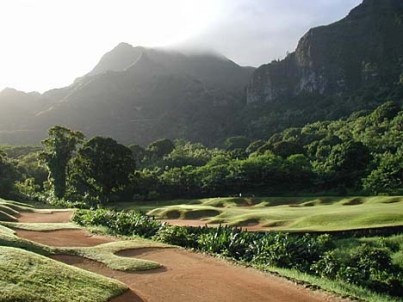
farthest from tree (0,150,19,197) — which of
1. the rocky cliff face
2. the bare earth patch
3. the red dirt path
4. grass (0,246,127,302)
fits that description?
the rocky cliff face

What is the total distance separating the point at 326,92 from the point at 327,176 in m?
126

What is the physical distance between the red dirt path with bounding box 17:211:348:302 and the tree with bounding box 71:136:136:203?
141 feet

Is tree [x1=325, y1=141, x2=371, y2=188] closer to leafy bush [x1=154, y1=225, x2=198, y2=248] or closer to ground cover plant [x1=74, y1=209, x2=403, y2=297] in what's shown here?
ground cover plant [x1=74, y1=209, x2=403, y2=297]

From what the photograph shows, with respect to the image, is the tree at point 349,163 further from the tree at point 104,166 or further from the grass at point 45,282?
the grass at point 45,282

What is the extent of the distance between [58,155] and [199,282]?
169 ft

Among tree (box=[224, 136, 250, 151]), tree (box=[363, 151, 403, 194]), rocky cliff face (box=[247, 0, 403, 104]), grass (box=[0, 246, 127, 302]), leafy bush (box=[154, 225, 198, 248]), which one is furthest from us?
rocky cliff face (box=[247, 0, 403, 104])

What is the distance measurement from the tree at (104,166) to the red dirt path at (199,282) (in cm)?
4284

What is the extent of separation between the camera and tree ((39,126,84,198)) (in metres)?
63.5

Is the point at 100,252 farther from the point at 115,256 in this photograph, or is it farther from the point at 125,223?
the point at 125,223

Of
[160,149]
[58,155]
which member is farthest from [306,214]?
[160,149]

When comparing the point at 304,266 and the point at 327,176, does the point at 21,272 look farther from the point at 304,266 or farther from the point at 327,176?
the point at 327,176

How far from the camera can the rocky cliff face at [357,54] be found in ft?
550

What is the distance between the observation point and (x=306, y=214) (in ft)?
126

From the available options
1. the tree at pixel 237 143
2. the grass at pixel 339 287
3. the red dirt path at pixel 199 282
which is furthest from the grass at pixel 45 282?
the tree at pixel 237 143
